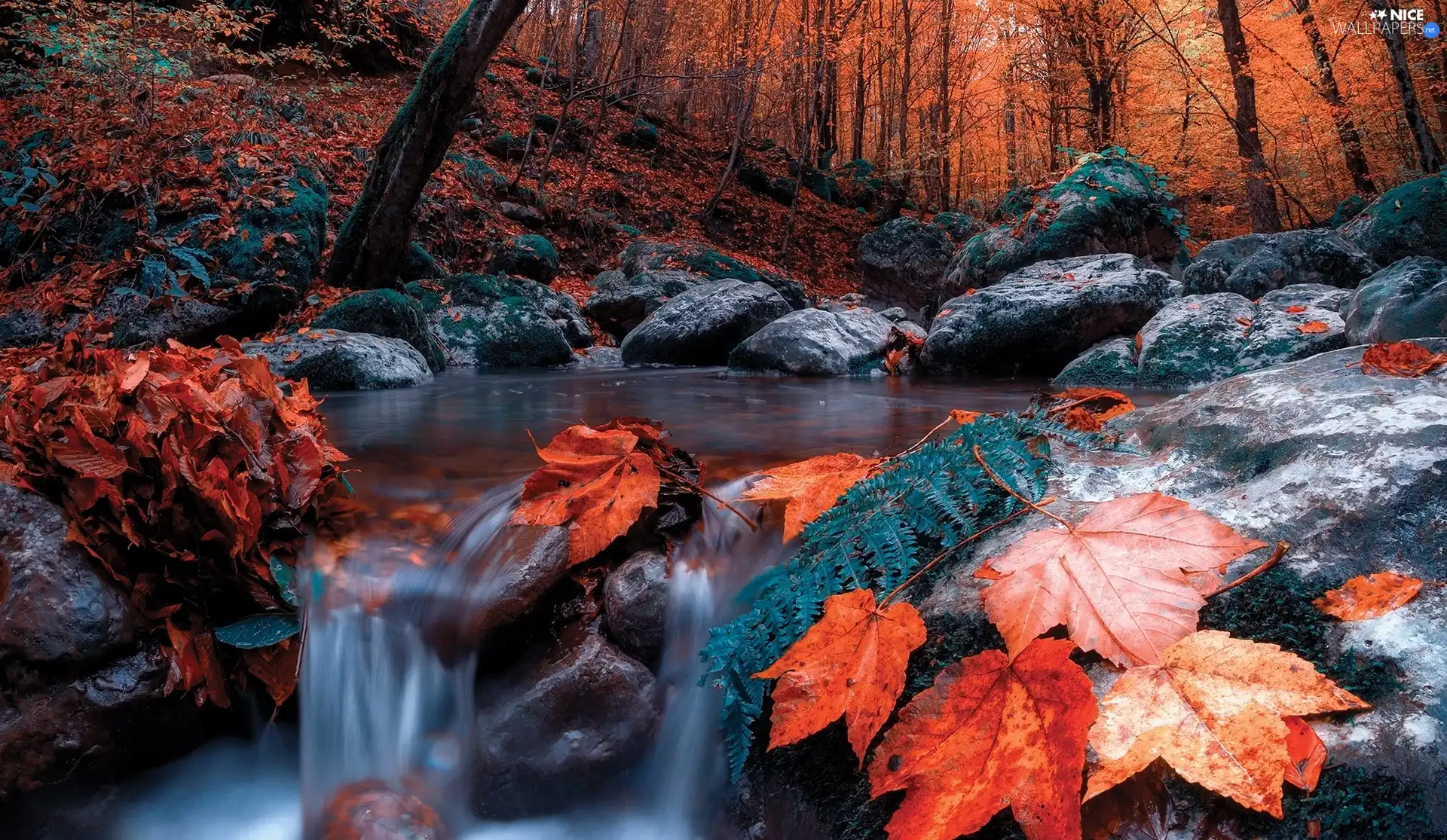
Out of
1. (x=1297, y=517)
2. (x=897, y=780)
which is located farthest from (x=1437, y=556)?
(x=897, y=780)

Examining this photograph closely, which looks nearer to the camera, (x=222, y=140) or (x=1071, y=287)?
(x=1071, y=287)

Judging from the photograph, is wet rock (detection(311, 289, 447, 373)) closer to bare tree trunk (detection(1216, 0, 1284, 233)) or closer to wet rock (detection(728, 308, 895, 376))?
wet rock (detection(728, 308, 895, 376))

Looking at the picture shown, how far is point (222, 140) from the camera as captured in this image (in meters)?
9.15

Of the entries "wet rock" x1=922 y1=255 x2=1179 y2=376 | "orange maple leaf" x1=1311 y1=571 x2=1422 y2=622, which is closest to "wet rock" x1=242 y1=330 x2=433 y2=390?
"wet rock" x1=922 y1=255 x2=1179 y2=376

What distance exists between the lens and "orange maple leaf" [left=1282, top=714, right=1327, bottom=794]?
0.81m

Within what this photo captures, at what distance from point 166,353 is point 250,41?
17529mm

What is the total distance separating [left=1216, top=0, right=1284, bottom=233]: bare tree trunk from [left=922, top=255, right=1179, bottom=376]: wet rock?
757cm

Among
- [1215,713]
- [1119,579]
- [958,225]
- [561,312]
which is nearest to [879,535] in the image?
[1119,579]

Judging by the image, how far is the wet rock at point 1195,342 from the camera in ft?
17.2

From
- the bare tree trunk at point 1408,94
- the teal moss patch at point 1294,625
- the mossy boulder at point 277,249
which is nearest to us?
the teal moss patch at point 1294,625

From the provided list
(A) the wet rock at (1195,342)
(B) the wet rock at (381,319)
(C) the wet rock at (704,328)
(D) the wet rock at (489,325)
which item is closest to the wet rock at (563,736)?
(A) the wet rock at (1195,342)

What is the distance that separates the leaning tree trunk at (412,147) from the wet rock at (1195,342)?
7.01 metres

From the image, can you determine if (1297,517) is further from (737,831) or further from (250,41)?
(250,41)

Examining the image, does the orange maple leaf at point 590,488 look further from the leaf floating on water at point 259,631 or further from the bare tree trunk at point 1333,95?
the bare tree trunk at point 1333,95
